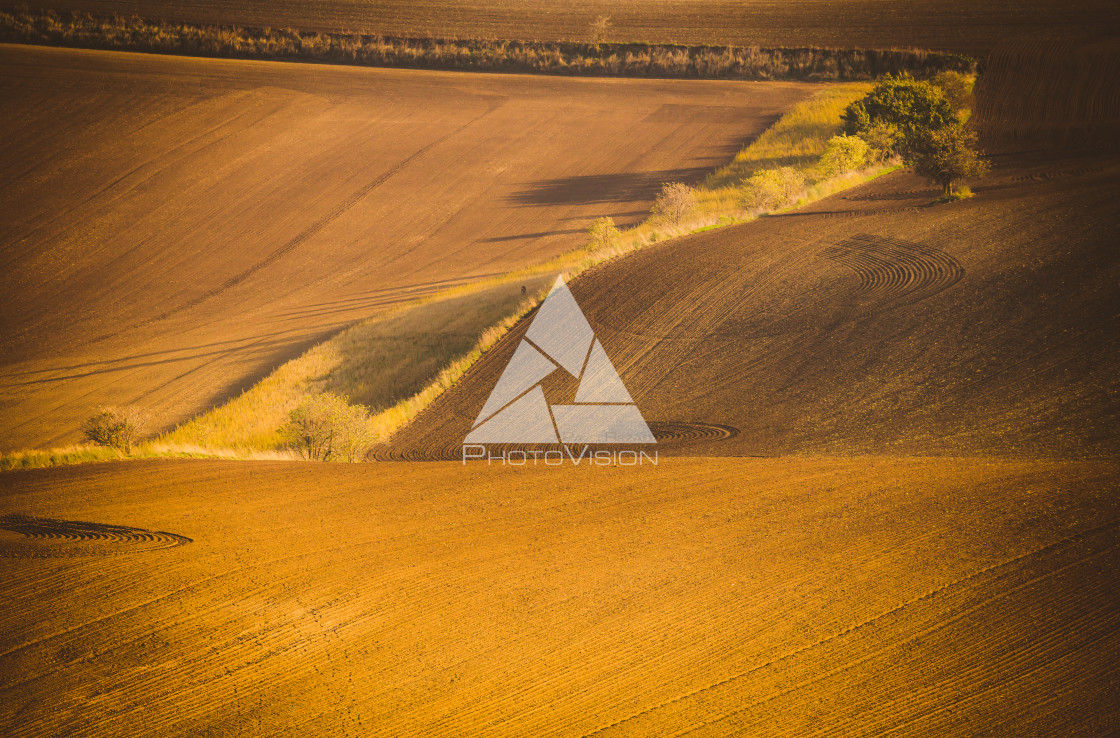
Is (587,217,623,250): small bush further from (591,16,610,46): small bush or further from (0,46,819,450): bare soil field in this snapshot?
(591,16,610,46): small bush

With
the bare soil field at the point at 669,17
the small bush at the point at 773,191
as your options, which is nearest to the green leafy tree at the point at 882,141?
the small bush at the point at 773,191

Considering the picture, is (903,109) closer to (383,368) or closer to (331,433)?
(383,368)

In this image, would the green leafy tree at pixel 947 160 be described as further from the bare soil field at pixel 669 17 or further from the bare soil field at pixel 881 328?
the bare soil field at pixel 669 17

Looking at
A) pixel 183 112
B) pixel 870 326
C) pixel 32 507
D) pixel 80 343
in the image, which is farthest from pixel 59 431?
pixel 183 112

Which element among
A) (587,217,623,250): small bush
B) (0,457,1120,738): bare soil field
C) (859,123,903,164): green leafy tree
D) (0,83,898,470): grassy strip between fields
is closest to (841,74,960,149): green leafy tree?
(859,123,903,164): green leafy tree

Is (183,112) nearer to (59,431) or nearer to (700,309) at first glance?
(59,431)

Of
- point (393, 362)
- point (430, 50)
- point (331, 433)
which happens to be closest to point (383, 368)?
point (393, 362)
